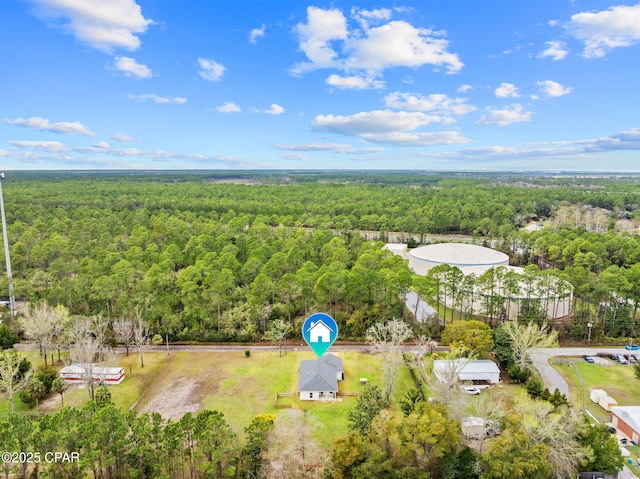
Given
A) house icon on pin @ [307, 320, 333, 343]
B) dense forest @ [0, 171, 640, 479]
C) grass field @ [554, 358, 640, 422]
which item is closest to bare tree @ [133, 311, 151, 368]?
dense forest @ [0, 171, 640, 479]

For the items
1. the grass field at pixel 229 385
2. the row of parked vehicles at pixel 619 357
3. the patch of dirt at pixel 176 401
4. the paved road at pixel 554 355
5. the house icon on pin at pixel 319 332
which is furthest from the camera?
the row of parked vehicles at pixel 619 357

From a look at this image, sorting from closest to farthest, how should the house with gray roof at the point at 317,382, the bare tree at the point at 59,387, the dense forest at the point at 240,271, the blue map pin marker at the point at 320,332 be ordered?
the blue map pin marker at the point at 320,332, the bare tree at the point at 59,387, the house with gray roof at the point at 317,382, the dense forest at the point at 240,271

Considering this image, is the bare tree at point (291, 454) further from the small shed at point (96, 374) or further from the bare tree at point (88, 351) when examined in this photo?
the small shed at point (96, 374)

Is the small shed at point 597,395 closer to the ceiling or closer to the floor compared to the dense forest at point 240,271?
closer to the floor

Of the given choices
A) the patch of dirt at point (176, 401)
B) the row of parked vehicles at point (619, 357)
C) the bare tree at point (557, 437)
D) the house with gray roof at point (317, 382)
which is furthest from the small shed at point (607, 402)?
the patch of dirt at point (176, 401)

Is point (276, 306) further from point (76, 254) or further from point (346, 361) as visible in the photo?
point (76, 254)

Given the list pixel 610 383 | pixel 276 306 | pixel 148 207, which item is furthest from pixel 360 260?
pixel 148 207
